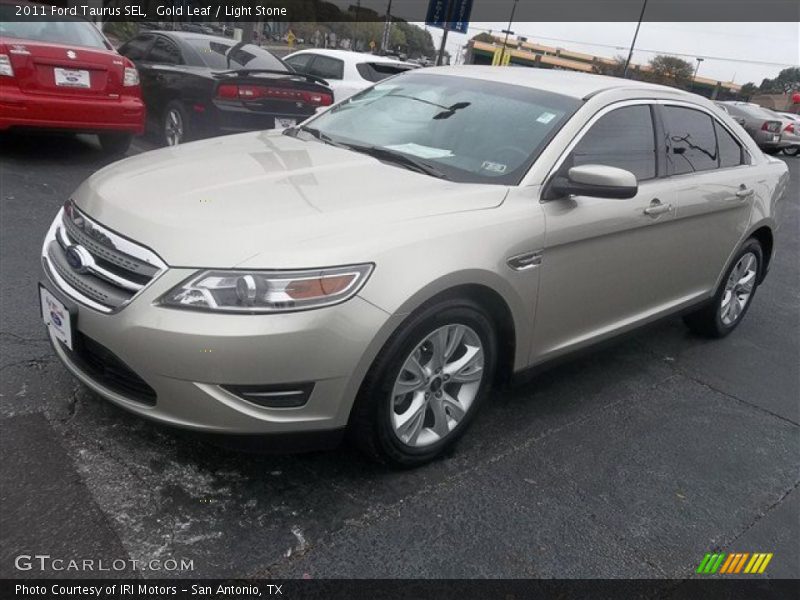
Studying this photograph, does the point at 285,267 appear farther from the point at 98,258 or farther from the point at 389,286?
the point at 98,258

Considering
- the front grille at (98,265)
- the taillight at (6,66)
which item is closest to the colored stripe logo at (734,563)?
the front grille at (98,265)

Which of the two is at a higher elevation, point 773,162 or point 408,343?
point 773,162

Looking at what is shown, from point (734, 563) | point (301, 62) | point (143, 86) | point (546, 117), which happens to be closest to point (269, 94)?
point (143, 86)

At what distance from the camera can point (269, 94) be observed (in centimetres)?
733

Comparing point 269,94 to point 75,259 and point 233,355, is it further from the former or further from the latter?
point 233,355

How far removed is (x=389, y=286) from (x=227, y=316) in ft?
1.84

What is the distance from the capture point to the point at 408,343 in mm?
2590

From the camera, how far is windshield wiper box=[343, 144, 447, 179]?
317 cm

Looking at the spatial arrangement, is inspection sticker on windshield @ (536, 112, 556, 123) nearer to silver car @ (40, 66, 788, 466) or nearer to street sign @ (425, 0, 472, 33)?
silver car @ (40, 66, 788, 466)

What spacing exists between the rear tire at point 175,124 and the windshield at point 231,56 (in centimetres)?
62

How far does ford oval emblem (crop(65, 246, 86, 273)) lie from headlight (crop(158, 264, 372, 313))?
49 centimetres

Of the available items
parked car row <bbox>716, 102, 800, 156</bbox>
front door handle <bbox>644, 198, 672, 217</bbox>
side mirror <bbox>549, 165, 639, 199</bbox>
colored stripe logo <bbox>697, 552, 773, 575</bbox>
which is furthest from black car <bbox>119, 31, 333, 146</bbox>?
parked car row <bbox>716, 102, 800, 156</bbox>
